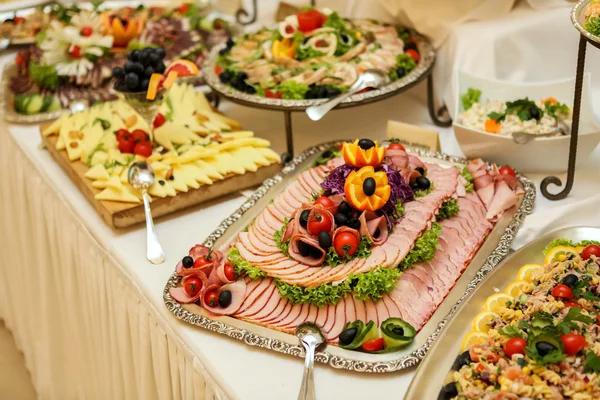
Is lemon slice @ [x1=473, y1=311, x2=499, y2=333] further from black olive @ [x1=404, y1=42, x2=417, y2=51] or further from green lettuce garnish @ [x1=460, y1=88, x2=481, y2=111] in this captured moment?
black olive @ [x1=404, y1=42, x2=417, y2=51]

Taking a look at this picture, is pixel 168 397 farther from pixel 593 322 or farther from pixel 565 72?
pixel 565 72

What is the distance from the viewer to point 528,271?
1.43 meters

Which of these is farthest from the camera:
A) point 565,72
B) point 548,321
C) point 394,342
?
point 565,72

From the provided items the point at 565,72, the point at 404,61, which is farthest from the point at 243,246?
the point at 565,72

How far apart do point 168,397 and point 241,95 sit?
3.13ft

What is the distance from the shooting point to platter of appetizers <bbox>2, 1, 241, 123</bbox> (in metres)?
2.70

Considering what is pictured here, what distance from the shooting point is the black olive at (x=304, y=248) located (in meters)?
1.51

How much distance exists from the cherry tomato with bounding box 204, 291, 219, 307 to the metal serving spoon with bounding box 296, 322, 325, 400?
21 centimetres

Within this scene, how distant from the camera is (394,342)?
53.2 inches

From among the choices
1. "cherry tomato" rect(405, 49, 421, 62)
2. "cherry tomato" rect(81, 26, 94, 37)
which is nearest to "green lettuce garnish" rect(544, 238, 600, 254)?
"cherry tomato" rect(405, 49, 421, 62)

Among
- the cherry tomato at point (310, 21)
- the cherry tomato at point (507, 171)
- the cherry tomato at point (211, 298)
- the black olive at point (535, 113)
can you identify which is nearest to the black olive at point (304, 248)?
the cherry tomato at point (211, 298)

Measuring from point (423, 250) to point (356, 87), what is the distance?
77 cm

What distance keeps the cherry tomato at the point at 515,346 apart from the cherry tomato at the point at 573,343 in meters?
0.07

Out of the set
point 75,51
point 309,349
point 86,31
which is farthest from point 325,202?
point 86,31
